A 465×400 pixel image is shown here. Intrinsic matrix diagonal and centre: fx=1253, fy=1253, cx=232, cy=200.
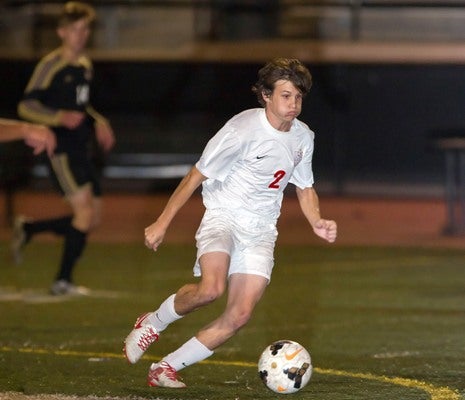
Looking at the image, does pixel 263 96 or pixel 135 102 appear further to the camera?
pixel 135 102

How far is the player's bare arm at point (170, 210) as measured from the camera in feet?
20.0

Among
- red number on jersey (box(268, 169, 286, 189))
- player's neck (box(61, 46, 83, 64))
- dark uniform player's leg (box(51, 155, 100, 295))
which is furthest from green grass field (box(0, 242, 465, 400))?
player's neck (box(61, 46, 83, 64))

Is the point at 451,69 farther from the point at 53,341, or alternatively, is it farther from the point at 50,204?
the point at 53,341

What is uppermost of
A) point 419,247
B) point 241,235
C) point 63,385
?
point 241,235

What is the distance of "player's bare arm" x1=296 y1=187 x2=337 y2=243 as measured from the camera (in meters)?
6.45

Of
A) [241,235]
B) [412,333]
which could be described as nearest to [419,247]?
[412,333]

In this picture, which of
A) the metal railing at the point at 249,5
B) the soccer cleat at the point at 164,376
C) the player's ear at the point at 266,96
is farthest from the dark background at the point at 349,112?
the soccer cleat at the point at 164,376

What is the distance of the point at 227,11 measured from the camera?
21469 mm

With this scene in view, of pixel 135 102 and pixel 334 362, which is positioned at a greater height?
pixel 334 362

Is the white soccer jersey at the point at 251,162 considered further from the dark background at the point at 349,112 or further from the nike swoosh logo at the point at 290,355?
the dark background at the point at 349,112

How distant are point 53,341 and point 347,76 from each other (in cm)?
1264

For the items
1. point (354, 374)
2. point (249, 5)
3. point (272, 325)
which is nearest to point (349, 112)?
point (249, 5)

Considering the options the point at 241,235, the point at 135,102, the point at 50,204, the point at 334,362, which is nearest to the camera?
the point at 241,235

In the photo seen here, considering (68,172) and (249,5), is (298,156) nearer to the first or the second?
(68,172)
